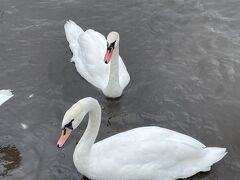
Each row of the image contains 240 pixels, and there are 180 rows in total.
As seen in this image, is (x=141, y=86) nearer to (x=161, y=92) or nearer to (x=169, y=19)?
(x=161, y=92)

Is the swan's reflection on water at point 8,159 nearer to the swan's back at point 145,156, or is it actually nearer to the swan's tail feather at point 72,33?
the swan's back at point 145,156

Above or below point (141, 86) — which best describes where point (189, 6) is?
above

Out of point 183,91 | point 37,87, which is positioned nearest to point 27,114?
point 37,87

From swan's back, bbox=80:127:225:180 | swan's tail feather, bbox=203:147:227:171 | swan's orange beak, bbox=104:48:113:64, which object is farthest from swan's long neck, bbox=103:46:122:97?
swan's tail feather, bbox=203:147:227:171

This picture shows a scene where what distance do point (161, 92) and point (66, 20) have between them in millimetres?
3745

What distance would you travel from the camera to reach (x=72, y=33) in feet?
39.2

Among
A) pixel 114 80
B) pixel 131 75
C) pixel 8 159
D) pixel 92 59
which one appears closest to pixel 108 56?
pixel 114 80

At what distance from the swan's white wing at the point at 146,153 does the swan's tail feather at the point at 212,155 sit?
0.72 ft

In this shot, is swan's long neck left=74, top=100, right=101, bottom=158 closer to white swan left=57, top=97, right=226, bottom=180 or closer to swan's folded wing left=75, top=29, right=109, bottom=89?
white swan left=57, top=97, right=226, bottom=180

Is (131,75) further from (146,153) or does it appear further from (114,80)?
(146,153)

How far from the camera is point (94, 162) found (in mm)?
8188

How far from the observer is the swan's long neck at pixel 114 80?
32.7 feet

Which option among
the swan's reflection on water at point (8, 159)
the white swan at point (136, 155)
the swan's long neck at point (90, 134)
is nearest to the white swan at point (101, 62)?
the swan's long neck at point (90, 134)

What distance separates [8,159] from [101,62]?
2909 millimetres
